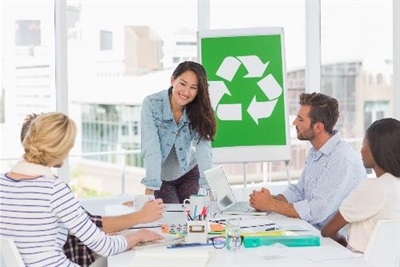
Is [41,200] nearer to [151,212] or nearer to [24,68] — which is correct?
[151,212]

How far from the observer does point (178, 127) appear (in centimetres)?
367

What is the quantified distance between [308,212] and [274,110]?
1954mm

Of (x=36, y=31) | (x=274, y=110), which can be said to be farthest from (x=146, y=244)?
(x=36, y=31)

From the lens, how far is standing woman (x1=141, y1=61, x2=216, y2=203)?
3.60 m

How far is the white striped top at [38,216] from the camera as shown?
2.27 metres

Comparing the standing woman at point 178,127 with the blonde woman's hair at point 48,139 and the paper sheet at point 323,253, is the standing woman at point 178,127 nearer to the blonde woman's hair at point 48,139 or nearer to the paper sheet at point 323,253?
the paper sheet at point 323,253

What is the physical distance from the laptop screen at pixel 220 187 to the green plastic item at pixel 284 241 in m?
0.68

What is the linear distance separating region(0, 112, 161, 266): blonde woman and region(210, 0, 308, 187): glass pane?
3.47 metres

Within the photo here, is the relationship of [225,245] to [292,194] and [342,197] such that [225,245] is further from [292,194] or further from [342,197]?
[292,194]

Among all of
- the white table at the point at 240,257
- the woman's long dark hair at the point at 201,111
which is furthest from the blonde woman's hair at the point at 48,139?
the woman's long dark hair at the point at 201,111

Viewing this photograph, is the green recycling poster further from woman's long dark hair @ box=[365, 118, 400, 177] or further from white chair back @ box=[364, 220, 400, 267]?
white chair back @ box=[364, 220, 400, 267]

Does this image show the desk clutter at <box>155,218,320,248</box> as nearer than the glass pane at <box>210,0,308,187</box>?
Yes

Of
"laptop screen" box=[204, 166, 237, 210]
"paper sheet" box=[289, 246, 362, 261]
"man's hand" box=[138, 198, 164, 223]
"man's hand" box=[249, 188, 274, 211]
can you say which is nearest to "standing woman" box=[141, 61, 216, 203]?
"laptop screen" box=[204, 166, 237, 210]

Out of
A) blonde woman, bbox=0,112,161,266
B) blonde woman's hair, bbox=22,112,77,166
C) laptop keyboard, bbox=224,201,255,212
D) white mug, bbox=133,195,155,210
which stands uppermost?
blonde woman's hair, bbox=22,112,77,166
